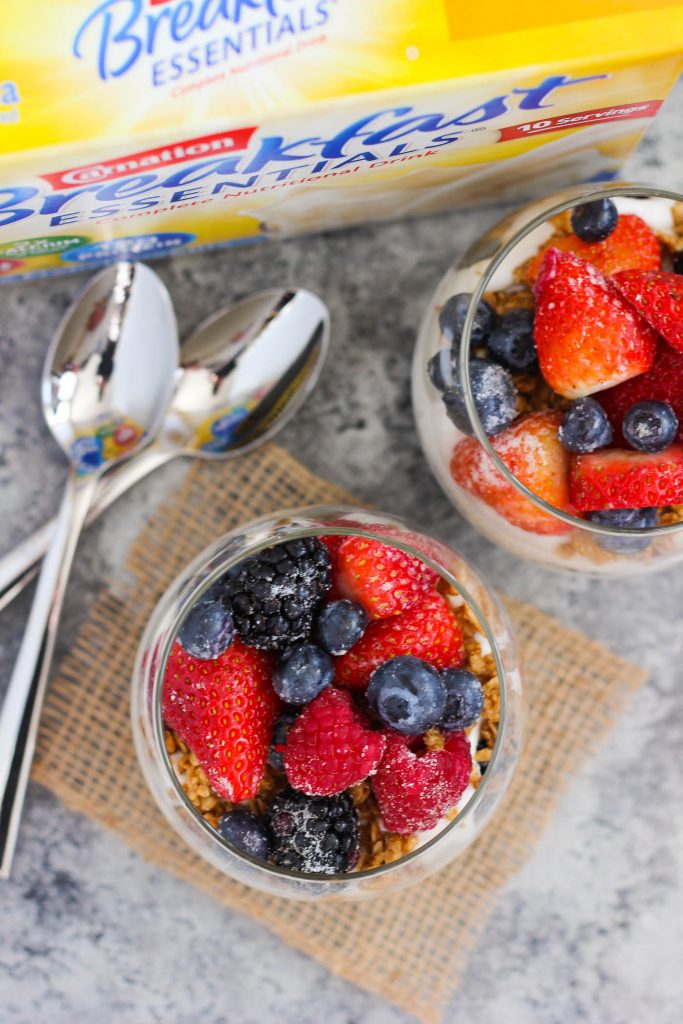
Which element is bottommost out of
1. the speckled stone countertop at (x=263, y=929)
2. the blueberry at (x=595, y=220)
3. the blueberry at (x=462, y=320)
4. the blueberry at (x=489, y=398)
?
the speckled stone countertop at (x=263, y=929)

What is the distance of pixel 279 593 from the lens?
2.40 feet

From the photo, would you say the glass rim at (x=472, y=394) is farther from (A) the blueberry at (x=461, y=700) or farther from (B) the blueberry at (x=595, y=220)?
(A) the blueberry at (x=461, y=700)

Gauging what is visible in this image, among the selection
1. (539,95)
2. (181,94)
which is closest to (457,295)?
(539,95)

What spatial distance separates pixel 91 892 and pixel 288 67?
2.69ft

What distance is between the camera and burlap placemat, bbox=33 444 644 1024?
38.8 inches

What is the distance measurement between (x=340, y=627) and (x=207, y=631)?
10 centimetres

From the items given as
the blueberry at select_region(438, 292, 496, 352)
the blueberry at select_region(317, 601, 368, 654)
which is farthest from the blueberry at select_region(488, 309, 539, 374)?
the blueberry at select_region(317, 601, 368, 654)

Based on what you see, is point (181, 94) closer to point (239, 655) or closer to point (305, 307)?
point (305, 307)

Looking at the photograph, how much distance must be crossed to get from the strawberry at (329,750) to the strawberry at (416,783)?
0.6 inches

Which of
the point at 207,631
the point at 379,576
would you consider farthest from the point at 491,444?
the point at 207,631

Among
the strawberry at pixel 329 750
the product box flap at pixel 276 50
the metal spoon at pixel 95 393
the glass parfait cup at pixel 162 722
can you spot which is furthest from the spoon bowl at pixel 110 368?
the strawberry at pixel 329 750

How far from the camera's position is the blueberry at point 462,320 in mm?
792

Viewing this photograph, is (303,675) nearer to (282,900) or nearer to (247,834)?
(247,834)

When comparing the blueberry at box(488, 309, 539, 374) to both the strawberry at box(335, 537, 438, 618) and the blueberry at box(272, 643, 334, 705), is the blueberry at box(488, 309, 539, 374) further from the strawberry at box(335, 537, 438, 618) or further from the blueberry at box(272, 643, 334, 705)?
the blueberry at box(272, 643, 334, 705)
